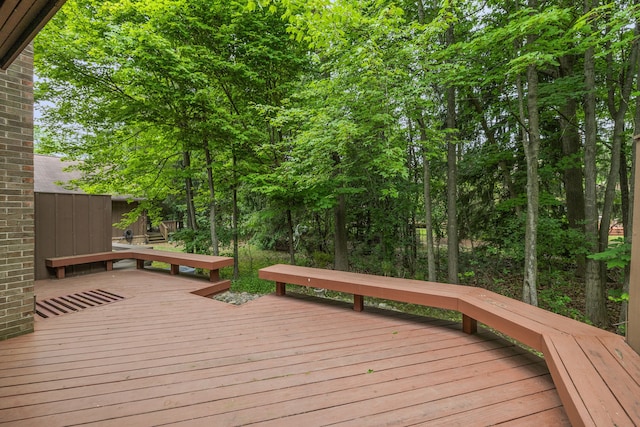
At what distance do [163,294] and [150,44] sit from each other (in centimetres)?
444

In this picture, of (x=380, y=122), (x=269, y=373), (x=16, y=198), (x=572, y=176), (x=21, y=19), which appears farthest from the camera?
(x=572, y=176)

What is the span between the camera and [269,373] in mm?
2129

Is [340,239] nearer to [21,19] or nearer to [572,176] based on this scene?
[572,176]

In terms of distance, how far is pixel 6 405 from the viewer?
1.75 meters

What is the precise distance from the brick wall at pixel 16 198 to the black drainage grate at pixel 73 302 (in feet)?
2.53

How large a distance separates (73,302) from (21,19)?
12.3 ft

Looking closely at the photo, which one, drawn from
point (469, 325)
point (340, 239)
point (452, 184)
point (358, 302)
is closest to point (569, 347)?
point (469, 325)

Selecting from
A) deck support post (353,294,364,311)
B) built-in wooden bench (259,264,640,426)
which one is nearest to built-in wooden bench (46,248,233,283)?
deck support post (353,294,364,311)

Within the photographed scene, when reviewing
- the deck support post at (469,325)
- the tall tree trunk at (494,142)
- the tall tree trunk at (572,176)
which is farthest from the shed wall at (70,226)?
the tall tree trunk at (572,176)

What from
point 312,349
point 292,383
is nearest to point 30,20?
point 292,383

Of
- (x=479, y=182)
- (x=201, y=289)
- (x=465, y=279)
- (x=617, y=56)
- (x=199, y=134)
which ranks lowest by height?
(x=465, y=279)

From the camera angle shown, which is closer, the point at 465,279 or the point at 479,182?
the point at 465,279

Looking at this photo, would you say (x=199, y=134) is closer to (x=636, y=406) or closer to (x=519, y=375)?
(x=519, y=375)

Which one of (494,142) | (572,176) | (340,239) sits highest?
(494,142)
